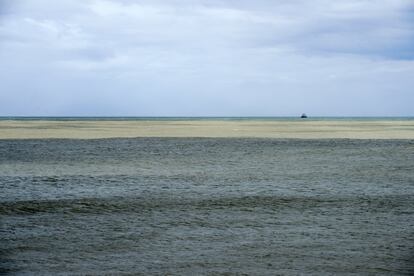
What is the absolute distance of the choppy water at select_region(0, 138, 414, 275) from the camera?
24.6 feet

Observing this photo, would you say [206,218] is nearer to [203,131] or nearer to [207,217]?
[207,217]

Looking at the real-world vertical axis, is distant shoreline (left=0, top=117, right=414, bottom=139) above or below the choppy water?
above

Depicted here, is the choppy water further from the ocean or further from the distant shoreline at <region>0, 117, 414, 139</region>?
the distant shoreline at <region>0, 117, 414, 139</region>

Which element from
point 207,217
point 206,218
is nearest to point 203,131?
point 207,217

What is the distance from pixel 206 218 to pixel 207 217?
104 millimetres

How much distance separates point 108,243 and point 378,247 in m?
4.29

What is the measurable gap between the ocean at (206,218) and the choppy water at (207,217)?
3 cm

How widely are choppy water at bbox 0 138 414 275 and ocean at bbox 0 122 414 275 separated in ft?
0.08

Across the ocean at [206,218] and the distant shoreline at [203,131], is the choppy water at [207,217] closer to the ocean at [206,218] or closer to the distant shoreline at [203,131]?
the ocean at [206,218]

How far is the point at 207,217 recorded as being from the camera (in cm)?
1051

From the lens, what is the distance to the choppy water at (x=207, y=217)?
Answer: 7.50 m

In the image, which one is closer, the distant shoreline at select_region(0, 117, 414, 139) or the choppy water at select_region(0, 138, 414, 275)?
the choppy water at select_region(0, 138, 414, 275)

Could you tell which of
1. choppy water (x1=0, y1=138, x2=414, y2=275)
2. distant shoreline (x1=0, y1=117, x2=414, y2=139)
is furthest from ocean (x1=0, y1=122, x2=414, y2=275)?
distant shoreline (x1=0, y1=117, x2=414, y2=139)

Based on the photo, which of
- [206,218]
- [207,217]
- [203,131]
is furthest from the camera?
[203,131]
